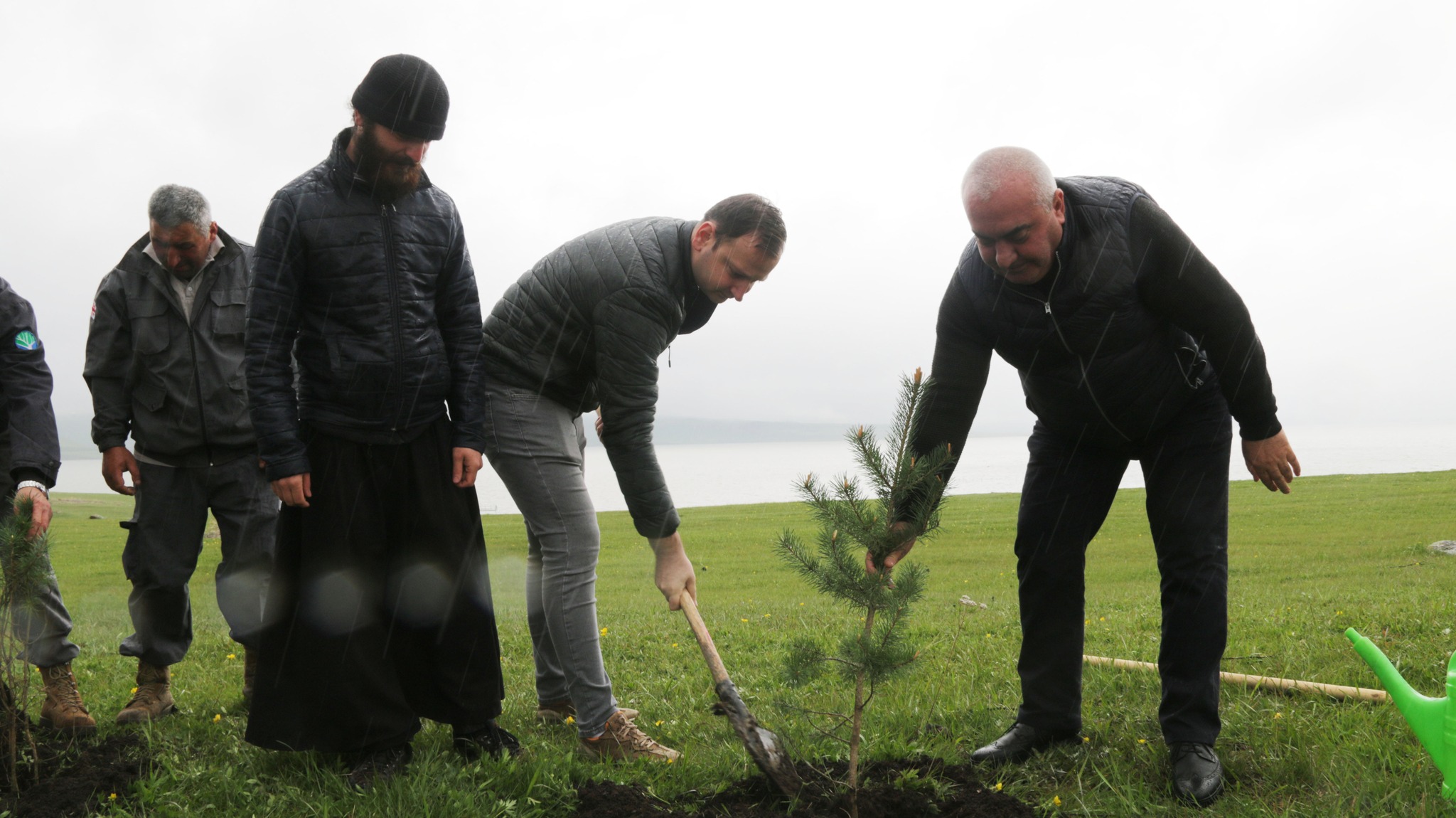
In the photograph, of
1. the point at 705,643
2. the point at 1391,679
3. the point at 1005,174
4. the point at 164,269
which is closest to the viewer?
the point at 1391,679

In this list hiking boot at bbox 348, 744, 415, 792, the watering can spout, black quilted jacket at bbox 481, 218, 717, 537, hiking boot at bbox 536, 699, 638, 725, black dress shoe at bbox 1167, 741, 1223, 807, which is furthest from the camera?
hiking boot at bbox 536, 699, 638, 725

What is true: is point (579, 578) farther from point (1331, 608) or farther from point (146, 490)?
point (1331, 608)

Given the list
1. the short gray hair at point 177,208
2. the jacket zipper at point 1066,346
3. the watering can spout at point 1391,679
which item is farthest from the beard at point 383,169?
the watering can spout at point 1391,679

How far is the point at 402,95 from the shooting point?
3375 millimetres

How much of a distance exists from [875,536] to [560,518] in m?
1.44

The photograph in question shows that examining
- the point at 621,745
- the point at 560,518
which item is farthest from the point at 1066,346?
the point at 621,745

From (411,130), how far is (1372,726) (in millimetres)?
4363

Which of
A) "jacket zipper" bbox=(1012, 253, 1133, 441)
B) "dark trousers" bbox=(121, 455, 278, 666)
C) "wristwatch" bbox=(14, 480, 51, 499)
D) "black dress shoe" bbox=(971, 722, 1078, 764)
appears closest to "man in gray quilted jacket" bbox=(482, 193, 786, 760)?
"jacket zipper" bbox=(1012, 253, 1133, 441)

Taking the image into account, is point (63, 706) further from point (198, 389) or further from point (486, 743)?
point (486, 743)

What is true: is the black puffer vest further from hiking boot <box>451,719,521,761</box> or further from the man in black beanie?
hiking boot <box>451,719,521,761</box>

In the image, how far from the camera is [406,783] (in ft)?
10.8

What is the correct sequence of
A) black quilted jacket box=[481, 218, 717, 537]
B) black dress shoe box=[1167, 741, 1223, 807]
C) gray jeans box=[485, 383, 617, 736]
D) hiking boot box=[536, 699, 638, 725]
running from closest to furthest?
black dress shoe box=[1167, 741, 1223, 807] < black quilted jacket box=[481, 218, 717, 537] < gray jeans box=[485, 383, 617, 736] < hiking boot box=[536, 699, 638, 725]

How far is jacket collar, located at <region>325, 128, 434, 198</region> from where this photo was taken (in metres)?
3.58

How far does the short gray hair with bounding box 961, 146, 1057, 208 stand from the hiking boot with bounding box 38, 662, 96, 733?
4289 millimetres
